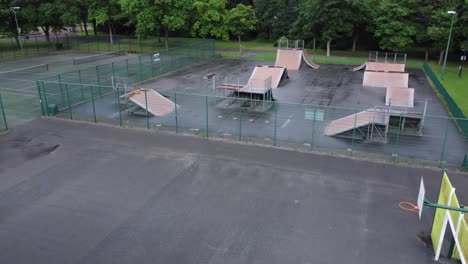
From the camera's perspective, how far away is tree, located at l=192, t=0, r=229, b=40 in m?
51.8

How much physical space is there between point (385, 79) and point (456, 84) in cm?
659

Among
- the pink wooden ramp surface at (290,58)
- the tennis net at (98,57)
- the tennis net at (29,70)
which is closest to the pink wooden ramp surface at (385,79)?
the pink wooden ramp surface at (290,58)

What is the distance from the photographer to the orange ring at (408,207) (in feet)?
40.6

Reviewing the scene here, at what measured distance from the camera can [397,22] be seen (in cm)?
4391

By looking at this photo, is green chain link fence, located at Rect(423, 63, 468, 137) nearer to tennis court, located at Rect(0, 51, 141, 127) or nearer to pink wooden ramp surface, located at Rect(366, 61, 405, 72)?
pink wooden ramp surface, located at Rect(366, 61, 405, 72)

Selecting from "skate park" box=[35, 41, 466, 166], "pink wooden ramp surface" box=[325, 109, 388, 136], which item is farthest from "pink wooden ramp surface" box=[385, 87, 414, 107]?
"pink wooden ramp surface" box=[325, 109, 388, 136]

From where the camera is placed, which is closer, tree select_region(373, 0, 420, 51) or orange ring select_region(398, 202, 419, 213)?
orange ring select_region(398, 202, 419, 213)

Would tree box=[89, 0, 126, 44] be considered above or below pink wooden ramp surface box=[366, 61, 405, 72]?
above

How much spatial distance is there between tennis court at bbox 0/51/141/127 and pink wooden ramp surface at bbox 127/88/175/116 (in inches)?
243

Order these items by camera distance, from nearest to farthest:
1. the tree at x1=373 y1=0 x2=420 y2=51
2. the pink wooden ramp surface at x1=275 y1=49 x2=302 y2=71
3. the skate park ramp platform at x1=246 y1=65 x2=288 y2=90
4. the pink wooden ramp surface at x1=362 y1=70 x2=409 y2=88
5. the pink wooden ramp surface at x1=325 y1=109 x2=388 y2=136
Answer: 1. the pink wooden ramp surface at x1=325 y1=109 x2=388 y2=136
2. the skate park ramp platform at x1=246 y1=65 x2=288 y2=90
3. the pink wooden ramp surface at x1=362 y1=70 x2=409 y2=88
4. the pink wooden ramp surface at x1=275 y1=49 x2=302 y2=71
5. the tree at x1=373 y1=0 x2=420 y2=51

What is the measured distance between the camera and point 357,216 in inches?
474

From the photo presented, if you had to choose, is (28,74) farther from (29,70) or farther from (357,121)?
(357,121)

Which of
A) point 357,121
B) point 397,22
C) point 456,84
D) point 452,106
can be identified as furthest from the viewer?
point 397,22

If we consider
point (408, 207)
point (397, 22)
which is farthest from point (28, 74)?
point (397, 22)
